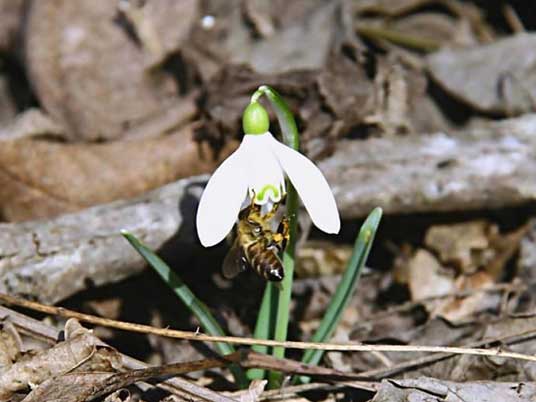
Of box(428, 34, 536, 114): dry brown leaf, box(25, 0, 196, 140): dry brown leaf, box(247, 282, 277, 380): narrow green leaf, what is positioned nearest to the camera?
box(247, 282, 277, 380): narrow green leaf

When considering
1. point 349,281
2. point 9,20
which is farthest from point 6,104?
point 349,281

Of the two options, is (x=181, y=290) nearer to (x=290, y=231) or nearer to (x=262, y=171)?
(x=290, y=231)

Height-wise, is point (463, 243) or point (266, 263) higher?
point (266, 263)

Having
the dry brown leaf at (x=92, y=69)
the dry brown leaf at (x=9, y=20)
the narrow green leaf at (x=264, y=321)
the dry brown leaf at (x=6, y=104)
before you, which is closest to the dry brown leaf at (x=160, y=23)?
the dry brown leaf at (x=92, y=69)

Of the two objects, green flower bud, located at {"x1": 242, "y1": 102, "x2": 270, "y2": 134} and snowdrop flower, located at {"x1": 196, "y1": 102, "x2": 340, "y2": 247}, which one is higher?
green flower bud, located at {"x1": 242, "y1": 102, "x2": 270, "y2": 134}

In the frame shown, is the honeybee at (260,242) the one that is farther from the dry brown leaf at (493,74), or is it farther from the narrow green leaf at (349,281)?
the dry brown leaf at (493,74)

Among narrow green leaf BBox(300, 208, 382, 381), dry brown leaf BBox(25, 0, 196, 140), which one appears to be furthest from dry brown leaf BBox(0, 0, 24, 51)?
narrow green leaf BBox(300, 208, 382, 381)

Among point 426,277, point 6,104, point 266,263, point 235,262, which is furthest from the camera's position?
point 6,104

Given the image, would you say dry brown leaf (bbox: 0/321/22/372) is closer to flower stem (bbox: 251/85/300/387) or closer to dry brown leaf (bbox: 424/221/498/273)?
flower stem (bbox: 251/85/300/387)

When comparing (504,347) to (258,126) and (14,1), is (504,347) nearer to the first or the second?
(258,126)
